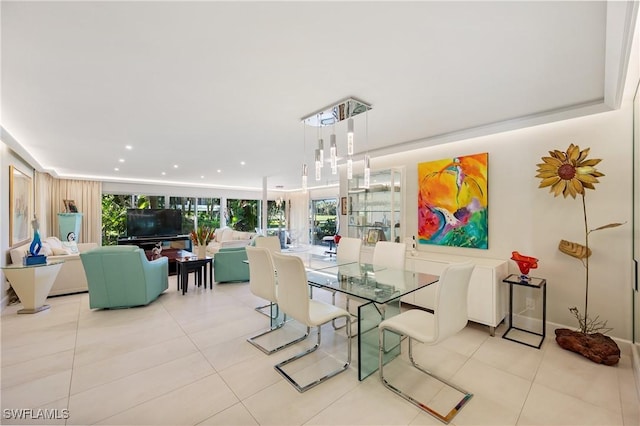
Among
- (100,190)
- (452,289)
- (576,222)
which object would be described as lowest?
(452,289)

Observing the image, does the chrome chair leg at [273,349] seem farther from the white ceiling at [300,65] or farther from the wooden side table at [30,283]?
the wooden side table at [30,283]

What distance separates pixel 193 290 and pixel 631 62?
574 cm

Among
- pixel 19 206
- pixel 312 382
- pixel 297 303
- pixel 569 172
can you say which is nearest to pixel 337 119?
pixel 297 303

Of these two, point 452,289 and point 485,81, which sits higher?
point 485,81

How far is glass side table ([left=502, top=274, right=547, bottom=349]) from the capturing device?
283cm

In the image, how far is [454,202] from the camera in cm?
372

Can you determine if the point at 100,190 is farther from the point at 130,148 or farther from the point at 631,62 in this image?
the point at 631,62

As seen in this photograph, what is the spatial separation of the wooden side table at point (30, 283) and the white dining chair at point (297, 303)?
354cm

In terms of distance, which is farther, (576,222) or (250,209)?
(250,209)

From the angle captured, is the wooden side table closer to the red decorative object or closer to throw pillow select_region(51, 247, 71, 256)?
throw pillow select_region(51, 247, 71, 256)

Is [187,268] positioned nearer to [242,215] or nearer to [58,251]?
[58,251]

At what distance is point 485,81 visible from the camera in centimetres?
221

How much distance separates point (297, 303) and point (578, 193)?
2929 millimetres

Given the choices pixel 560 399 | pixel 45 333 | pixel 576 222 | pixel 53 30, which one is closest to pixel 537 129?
pixel 576 222
